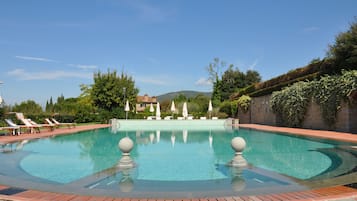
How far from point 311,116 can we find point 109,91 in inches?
777

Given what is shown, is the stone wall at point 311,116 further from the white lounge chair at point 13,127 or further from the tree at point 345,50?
the white lounge chair at point 13,127

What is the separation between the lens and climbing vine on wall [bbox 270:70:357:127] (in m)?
14.8

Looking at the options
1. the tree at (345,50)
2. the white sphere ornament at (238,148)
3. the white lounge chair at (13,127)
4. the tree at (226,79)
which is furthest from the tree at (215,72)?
the white sphere ornament at (238,148)

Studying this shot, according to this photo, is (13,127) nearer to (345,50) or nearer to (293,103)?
(293,103)

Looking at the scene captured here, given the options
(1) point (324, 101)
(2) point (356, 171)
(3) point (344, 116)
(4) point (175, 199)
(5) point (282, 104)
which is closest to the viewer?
(4) point (175, 199)

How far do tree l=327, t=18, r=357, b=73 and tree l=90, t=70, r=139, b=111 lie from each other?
19.6 metres

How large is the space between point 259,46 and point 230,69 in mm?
21370

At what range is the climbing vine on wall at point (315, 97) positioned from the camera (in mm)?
14758

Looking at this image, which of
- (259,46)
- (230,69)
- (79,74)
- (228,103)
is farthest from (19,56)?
(230,69)

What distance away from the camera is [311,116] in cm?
1848

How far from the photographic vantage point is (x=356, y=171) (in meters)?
5.44

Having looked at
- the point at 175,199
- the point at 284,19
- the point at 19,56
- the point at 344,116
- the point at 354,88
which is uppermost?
the point at 284,19

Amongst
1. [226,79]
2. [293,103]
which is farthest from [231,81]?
[293,103]

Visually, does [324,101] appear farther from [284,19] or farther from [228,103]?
[228,103]
